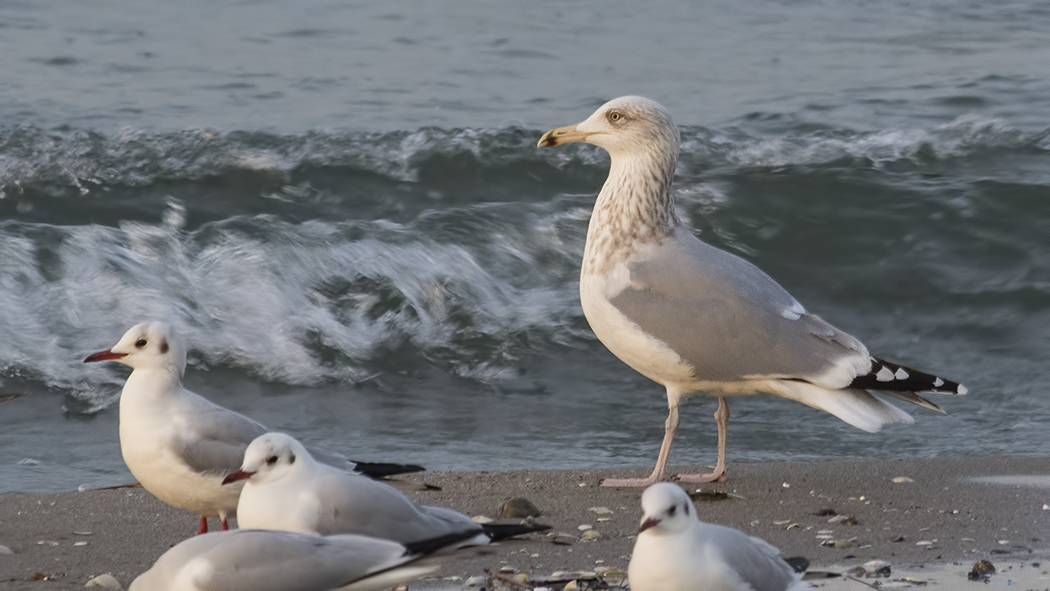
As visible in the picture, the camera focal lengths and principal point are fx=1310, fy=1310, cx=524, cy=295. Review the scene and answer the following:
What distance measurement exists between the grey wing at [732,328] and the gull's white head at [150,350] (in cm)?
175

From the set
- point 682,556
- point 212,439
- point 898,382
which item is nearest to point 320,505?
point 212,439

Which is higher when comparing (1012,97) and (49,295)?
(1012,97)

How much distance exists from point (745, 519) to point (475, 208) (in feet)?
18.0

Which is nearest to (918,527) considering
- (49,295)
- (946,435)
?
(946,435)

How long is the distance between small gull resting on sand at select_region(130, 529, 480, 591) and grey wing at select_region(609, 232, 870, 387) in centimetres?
209

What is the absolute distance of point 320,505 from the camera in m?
3.44

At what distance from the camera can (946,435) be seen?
6281mm

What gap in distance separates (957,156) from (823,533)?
7.79 meters

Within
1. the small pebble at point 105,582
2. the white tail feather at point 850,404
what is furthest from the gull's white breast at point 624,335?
the small pebble at point 105,582

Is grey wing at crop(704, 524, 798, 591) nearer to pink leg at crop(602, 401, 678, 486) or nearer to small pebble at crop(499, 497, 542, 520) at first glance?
small pebble at crop(499, 497, 542, 520)

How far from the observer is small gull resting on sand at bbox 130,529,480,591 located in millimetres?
3078

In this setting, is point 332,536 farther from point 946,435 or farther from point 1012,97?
point 1012,97

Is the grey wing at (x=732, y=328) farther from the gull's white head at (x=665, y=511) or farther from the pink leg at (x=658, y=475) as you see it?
the gull's white head at (x=665, y=511)

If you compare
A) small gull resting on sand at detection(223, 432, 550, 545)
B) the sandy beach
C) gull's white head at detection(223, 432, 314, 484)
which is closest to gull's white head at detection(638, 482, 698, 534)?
A: small gull resting on sand at detection(223, 432, 550, 545)
